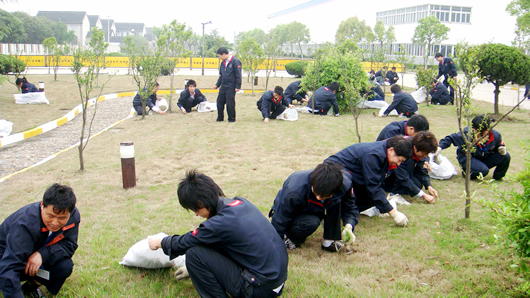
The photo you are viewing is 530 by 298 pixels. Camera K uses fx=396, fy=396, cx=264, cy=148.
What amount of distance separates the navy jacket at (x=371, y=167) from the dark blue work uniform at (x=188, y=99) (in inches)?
303

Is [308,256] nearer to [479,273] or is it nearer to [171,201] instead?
[479,273]

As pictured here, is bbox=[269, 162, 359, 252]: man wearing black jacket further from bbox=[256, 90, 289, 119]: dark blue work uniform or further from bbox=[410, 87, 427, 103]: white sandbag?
bbox=[410, 87, 427, 103]: white sandbag

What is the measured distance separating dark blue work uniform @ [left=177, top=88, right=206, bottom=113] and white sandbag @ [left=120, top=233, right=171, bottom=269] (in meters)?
8.14

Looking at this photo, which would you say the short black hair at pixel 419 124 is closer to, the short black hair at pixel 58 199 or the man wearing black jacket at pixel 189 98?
the short black hair at pixel 58 199

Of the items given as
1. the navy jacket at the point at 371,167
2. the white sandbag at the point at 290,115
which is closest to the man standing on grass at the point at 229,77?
the white sandbag at the point at 290,115

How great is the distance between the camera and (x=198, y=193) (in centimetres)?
241

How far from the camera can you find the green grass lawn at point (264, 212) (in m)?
2.80

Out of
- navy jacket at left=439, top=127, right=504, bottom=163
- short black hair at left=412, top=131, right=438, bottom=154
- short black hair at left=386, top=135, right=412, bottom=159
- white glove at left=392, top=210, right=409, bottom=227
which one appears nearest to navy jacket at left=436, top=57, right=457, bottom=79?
navy jacket at left=439, top=127, right=504, bottom=163

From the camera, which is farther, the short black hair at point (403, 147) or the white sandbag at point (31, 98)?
the white sandbag at point (31, 98)

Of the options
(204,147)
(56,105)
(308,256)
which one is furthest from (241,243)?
(56,105)

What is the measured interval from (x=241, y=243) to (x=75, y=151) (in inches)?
235

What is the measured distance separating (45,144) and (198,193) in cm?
729

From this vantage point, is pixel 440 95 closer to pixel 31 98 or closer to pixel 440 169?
pixel 440 169

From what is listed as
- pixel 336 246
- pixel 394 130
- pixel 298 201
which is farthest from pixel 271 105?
pixel 298 201
